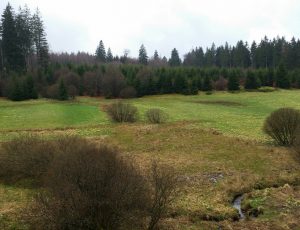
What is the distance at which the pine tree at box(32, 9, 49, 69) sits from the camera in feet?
323

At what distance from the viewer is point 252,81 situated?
91062 mm

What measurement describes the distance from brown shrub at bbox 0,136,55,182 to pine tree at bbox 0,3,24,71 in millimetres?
67343

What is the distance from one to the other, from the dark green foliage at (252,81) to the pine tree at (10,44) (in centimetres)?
4994

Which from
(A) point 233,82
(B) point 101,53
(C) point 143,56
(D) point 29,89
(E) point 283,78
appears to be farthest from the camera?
(B) point 101,53

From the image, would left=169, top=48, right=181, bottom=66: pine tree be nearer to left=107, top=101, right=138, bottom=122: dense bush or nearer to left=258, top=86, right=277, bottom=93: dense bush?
left=258, top=86, right=277, bottom=93: dense bush

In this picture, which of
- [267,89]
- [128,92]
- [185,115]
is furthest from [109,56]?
[185,115]

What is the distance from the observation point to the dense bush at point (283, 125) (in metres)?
31.1

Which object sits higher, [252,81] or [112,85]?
[112,85]

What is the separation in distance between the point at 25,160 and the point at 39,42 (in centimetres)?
8025

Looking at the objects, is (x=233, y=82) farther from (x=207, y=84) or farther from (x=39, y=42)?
(x=39, y=42)

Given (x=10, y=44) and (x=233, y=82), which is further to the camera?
(x=233, y=82)

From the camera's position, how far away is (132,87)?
8656 cm

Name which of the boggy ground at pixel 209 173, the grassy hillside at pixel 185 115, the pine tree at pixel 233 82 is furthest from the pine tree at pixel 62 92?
the boggy ground at pixel 209 173

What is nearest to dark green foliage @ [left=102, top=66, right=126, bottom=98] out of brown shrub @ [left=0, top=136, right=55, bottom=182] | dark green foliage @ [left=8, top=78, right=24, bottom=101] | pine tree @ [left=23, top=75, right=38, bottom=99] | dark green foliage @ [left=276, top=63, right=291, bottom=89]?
pine tree @ [left=23, top=75, right=38, bottom=99]
